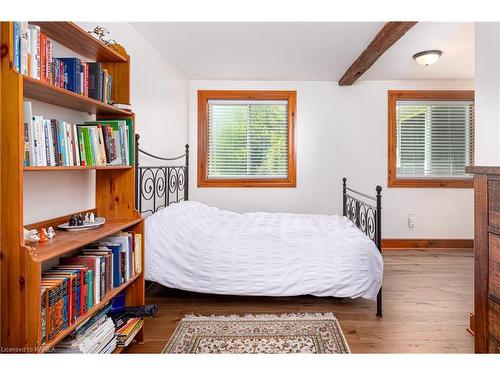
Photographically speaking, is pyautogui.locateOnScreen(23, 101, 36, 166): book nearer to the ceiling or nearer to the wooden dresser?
the wooden dresser

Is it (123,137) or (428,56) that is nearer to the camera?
(123,137)

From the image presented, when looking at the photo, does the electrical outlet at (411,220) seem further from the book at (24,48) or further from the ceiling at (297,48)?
the book at (24,48)

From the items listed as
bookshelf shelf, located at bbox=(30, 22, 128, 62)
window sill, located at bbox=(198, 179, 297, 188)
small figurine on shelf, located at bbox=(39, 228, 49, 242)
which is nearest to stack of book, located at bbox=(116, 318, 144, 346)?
small figurine on shelf, located at bbox=(39, 228, 49, 242)

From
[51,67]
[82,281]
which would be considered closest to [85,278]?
[82,281]

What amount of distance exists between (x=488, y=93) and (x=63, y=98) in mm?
2435

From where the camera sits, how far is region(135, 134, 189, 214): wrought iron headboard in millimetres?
2816

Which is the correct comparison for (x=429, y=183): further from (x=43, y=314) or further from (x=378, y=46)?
(x=43, y=314)

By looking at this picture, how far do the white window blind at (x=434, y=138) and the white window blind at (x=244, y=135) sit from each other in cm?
163

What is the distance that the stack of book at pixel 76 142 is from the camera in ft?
4.22

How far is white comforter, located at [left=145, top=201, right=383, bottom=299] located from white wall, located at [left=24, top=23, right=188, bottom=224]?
67 centimetres

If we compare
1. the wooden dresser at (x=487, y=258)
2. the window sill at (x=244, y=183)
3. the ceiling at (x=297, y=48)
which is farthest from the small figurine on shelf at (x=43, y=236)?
the window sill at (x=244, y=183)

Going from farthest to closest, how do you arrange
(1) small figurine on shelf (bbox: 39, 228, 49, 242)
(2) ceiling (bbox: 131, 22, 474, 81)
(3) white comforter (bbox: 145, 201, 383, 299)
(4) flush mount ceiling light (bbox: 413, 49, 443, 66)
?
(4) flush mount ceiling light (bbox: 413, 49, 443, 66) < (2) ceiling (bbox: 131, 22, 474, 81) < (3) white comforter (bbox: 145, 201, 383, 299) < (1) small figurine on shelf (bbox: 39, 228, 49, 242)

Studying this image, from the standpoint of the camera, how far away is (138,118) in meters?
2.84
